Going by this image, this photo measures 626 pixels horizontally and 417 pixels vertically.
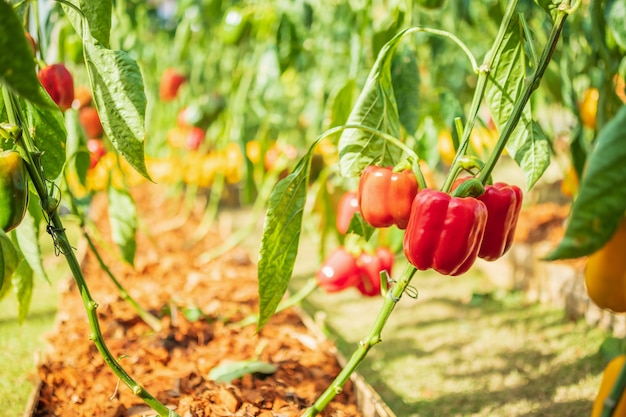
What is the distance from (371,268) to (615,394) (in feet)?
3.38

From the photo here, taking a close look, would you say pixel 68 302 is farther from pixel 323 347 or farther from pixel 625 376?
pixel 625 376

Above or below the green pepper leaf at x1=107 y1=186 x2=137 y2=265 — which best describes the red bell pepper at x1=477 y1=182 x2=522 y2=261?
above

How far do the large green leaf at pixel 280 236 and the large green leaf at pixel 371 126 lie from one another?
11cm

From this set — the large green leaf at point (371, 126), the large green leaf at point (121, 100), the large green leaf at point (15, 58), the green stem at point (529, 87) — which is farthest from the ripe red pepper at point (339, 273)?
the large green leaf at point (15, 58)

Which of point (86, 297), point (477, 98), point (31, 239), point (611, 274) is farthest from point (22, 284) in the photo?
point (611, 274)

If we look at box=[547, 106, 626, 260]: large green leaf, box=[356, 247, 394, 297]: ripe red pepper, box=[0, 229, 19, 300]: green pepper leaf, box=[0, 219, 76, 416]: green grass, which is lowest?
box=[0, 219, 76, 416]: green grass

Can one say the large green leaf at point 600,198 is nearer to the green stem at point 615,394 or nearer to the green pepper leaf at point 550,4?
the green stem at point 615,394

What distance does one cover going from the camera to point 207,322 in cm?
201

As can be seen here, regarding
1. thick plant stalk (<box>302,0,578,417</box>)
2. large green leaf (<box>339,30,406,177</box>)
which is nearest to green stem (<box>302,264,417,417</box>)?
thick plant stalk (<box>302,0,578,417</box>)

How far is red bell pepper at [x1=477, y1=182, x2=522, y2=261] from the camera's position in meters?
1.02

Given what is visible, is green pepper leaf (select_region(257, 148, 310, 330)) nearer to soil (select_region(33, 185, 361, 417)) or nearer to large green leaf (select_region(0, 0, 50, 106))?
soil (select_region(33, 185, 361, 417))

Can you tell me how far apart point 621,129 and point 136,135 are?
663mm

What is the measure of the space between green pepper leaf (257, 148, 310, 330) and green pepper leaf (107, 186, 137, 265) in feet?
2.37

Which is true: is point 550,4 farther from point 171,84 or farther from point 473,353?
point 171,84
